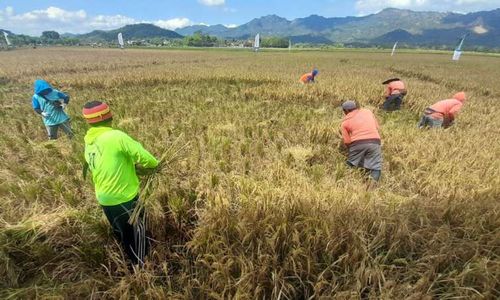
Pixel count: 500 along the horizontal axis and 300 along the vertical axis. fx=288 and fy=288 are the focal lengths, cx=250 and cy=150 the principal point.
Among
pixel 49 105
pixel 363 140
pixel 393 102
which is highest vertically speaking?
pixel 49 105

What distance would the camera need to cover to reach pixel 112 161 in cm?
255

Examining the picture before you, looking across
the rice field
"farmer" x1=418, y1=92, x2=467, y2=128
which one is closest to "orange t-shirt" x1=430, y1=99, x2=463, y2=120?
"farmer" x1=418, y1=92, x2=467, y2=128

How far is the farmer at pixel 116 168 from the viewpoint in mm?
2537

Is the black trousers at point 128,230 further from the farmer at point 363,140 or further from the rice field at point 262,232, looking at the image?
the farmer at point 363,140

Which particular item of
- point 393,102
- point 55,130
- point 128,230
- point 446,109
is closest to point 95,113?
point 128,230

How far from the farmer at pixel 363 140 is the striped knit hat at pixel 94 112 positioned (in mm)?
3899

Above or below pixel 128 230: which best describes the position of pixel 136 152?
above

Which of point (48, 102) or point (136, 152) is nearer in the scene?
point (136, 152)

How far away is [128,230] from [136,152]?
79cm

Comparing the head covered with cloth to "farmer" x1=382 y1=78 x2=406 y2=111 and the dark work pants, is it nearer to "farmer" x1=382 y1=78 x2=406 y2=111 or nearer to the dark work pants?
"farmer" x1=382 y1=78 x2=406 y2=111

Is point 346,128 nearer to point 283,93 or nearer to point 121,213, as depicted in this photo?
point 121,213

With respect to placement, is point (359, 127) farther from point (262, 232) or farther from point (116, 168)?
point (116, 168)

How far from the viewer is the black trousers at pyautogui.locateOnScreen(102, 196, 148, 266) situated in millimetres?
2701

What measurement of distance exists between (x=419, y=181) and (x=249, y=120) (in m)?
4.12
